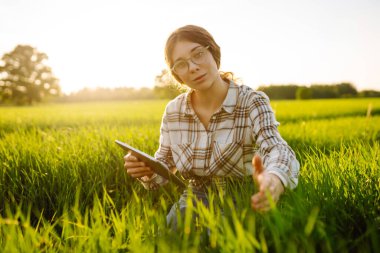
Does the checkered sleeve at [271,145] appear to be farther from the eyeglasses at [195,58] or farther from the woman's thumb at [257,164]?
the eyeglasses at [195,58]

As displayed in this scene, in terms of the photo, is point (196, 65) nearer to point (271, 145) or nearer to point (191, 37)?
point (191, 37)

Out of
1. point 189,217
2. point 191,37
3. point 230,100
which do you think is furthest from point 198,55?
point 189,217

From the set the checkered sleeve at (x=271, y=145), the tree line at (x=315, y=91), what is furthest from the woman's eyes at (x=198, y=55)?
the tree line at (x=315, y=91)

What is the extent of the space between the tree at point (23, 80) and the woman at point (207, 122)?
2107 inches

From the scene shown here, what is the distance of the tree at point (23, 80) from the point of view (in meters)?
51.2

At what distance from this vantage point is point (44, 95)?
51625mm

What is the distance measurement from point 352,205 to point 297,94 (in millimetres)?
46313

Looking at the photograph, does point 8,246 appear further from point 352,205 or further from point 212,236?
point 352,205

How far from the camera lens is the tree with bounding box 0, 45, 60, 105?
168ft

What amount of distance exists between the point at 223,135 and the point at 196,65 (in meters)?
0.50

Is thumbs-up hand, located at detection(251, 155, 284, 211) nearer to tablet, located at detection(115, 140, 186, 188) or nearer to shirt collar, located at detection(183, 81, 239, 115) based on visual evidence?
tablet, located at detection(115, 140, 186, 188)

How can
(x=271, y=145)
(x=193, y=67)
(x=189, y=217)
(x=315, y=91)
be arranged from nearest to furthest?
(x=189, y=217) → (x=271, y=145) → (x=193, y=67) → (x=315, y=91)

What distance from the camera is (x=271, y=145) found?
195cm

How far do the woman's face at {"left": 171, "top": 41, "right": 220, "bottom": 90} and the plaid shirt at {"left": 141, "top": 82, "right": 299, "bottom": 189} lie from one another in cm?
20
